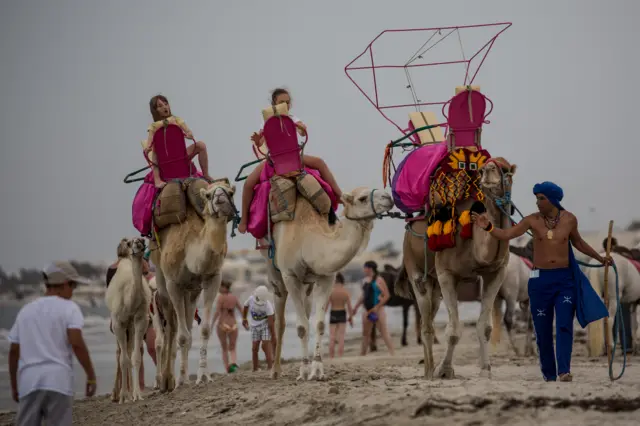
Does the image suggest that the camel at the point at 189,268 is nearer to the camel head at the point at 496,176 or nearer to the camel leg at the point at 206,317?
the camel leg at the point at 206,317

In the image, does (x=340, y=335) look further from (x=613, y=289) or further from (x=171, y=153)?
(x=171, y=153)

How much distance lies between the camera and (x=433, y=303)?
13.0m

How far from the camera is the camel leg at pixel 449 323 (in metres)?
11.6

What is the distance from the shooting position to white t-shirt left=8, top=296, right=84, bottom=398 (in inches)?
311

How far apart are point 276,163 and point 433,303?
2626 mm

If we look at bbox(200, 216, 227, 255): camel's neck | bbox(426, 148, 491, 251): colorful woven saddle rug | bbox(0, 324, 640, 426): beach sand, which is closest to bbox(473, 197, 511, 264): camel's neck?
bbox(426, 148, 491, 251): colorful woven saddle rug

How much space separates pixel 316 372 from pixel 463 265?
2.05m

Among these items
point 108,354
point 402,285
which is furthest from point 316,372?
point 108,354

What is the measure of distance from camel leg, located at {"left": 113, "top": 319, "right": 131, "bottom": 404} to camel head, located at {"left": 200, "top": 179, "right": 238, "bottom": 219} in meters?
2.24

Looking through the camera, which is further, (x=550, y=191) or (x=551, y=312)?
(x=551, y=312)

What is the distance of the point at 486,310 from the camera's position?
1165 cm

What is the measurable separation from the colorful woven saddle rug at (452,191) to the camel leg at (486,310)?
0.61 m

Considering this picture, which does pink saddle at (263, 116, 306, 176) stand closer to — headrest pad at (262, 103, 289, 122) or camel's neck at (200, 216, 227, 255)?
headrest pad at (262, 103, 289, 122)

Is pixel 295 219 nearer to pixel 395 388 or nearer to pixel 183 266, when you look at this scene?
pixel 183 266
